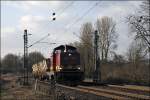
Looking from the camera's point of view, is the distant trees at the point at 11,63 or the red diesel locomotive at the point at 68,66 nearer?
the red diesel locomotive at the point at 68,66

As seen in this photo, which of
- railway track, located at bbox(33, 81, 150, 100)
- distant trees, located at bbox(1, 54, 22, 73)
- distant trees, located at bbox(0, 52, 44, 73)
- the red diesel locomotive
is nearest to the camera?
railway track, located at bbox(33, 81, 150, 100)

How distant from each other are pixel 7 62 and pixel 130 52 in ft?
323

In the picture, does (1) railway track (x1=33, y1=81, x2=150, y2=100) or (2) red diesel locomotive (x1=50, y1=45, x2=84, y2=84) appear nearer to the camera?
(1) railway track (x1=33, y1=81, x2=150, y2=100)

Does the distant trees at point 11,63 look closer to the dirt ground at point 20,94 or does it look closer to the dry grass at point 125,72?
the dry grass at point 125,72

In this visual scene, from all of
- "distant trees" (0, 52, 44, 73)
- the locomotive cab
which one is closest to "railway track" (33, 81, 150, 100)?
the locomotive cab

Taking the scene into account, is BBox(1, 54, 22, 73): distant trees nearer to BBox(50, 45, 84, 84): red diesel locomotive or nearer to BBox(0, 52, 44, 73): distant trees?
BBox(0, 52, 44, 73): distant trees

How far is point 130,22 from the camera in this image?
52.9 metres

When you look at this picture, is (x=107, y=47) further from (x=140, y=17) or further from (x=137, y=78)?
(x=140, y=17)

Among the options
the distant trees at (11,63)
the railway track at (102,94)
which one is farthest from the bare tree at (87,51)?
the distant trees at (11,63)

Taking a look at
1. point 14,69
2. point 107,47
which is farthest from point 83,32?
point 14,69

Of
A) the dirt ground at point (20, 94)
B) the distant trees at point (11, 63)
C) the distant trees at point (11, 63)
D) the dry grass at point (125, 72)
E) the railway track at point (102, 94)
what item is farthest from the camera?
the distant trees at point (11, 63)

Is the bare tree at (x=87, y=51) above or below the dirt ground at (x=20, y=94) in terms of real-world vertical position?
above

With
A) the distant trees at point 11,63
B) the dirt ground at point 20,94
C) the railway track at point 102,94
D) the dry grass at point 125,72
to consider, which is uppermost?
the distant trees at point 11,63

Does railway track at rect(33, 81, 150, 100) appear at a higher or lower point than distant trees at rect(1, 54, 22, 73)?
lower
